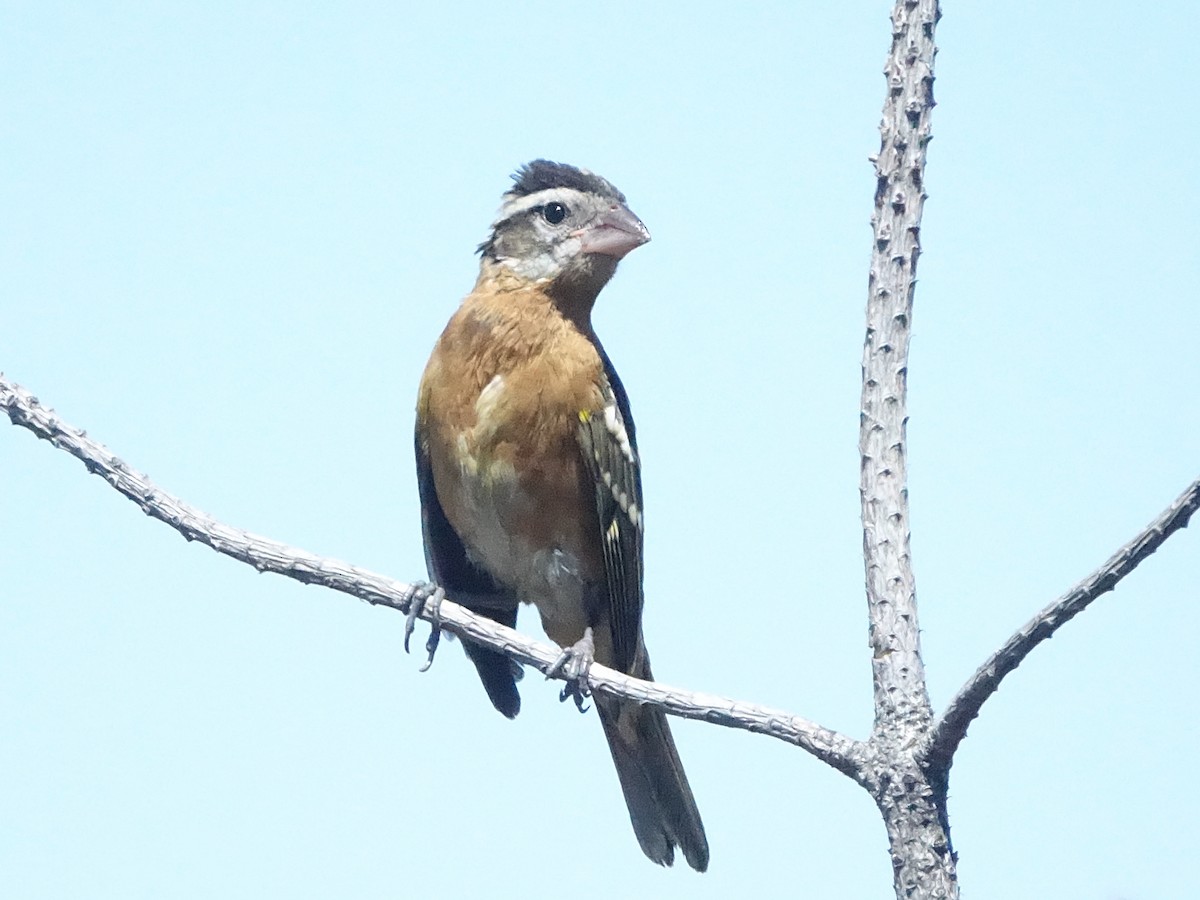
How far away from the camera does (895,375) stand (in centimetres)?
467

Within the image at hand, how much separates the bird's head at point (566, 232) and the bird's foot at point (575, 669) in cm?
181

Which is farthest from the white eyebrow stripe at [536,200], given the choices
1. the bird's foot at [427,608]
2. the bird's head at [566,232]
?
the bird's foot at [427,608]

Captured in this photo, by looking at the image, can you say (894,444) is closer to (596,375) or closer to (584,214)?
(596,375)

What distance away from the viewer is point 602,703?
703cm

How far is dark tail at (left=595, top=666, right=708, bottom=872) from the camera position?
22.8 ft

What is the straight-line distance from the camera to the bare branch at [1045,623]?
379 cm

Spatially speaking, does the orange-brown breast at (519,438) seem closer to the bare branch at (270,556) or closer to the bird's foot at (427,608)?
the bird's foot at (427,608)

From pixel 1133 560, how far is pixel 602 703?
366 cm

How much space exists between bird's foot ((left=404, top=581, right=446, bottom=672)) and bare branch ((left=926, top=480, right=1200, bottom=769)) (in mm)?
2442

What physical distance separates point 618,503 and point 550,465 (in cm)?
46

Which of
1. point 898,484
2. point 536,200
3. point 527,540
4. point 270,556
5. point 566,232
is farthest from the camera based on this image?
point 536,200

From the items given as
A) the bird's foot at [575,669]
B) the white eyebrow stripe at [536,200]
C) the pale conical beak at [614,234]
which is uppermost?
the white eyebrow stripe at [536,200]

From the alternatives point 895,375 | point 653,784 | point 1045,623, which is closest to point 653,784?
point 653,784

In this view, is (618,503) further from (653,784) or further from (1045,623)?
(1045,623)
